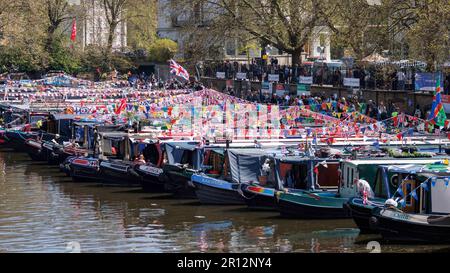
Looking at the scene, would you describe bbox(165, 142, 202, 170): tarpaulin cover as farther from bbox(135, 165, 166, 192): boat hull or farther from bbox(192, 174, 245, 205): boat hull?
bbox(192, 174, 245, 205): boat hull

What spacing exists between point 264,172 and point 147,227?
4993mm

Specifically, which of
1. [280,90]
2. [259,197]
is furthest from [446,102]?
[280,90]

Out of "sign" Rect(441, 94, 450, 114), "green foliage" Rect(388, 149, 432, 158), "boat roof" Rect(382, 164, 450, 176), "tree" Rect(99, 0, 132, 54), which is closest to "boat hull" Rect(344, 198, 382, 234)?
"boat roof" Rect(382, 164, 450, 176)

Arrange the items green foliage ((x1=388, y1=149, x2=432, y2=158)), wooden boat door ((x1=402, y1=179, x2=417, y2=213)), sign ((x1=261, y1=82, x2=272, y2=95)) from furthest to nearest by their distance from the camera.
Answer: sign ((x1=261, y1=82, x2=272, y2=95))
green foliage ((x1=388, y1=149, x2=432, y2=158))
wooden boat door ((x1=402, y1=179, x2=417, y2=213))

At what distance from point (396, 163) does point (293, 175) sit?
14.1 feet

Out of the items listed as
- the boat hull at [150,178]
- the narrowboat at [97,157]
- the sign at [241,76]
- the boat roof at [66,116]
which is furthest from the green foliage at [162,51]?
the boat hull at [150,178]

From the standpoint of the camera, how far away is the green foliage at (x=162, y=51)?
98688 millimetres

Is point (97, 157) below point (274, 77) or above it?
below

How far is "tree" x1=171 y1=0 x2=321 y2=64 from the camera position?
7550 cm

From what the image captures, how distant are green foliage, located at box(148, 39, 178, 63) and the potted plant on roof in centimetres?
5944

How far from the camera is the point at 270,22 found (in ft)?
248

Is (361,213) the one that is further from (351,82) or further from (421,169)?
(351,82)

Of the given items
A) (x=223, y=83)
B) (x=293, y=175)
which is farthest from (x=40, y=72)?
(x=293, y=175)

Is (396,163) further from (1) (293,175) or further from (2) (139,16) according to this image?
(2) (139,16)
